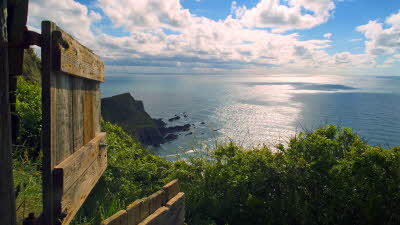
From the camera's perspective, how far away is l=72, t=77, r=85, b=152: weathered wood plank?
2.24 metres

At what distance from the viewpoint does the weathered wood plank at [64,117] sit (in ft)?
6.25

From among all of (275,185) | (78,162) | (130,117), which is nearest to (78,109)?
(78,162)

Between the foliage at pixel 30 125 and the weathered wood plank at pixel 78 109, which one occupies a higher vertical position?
the weathered wood plank at pixel 78 109

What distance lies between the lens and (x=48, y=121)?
A: 176 centimetres

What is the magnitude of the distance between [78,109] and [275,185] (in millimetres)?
3135

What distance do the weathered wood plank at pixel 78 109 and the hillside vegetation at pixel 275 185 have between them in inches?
63.8

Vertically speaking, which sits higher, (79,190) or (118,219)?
(79,190)

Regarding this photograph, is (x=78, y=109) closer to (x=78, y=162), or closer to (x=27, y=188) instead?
(x=78, y=162)

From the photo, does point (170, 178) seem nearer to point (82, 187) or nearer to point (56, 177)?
point (82, 187)

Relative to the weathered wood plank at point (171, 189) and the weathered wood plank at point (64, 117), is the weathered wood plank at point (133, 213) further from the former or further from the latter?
the weathered wood plank at point (64, 117)

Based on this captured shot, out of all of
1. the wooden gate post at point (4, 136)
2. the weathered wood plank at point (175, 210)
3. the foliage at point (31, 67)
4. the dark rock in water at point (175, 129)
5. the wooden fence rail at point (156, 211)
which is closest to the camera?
the wooden gate post at point (4, 136)

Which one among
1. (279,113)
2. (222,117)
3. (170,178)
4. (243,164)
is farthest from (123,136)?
(279,113)

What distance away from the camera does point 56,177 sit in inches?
71.8

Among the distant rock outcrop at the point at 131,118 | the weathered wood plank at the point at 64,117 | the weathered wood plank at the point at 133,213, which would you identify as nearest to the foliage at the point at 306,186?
the weathered wood plank at the point at 133,213
